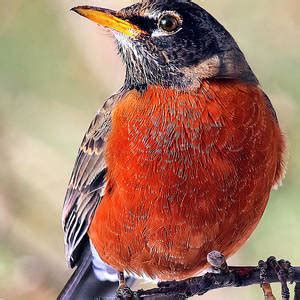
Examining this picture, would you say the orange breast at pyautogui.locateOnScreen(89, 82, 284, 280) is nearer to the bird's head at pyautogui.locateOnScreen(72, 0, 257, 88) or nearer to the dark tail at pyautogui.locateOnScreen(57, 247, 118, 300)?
the bird's head at pyautogui.locateOnScreen(72, 0, 257, 88)

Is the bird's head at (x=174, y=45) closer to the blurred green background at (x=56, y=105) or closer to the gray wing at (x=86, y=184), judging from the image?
the gray wing at (x=86, y=184)

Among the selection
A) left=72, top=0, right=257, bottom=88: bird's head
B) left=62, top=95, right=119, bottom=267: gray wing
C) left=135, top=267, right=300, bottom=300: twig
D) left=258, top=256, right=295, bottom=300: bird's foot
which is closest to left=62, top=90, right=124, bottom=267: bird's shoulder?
left=62, top=95, right=119, bottom=267: gray wing

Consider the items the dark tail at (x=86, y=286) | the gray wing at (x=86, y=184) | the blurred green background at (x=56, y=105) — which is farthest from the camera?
the blurred green background at (x=56, y=105)

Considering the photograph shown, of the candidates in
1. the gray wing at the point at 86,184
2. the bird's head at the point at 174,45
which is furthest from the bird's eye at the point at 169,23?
the gray wing at the point at 86,184

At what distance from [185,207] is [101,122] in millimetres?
350

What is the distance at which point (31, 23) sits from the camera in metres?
1.97

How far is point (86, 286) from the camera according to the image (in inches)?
74.4

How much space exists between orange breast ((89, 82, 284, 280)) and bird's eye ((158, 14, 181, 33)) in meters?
0.16

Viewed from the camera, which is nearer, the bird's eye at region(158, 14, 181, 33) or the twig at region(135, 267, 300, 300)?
the twig at region(135, 267, 300, 300)

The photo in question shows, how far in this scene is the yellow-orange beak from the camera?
1477mm

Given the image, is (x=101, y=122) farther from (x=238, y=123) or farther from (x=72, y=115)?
(x=238, y=123)

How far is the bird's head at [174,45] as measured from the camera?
61.1 inches

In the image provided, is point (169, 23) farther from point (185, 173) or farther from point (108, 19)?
point (185, 173)

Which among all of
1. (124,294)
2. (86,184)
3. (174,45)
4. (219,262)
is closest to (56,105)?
(86,184)
